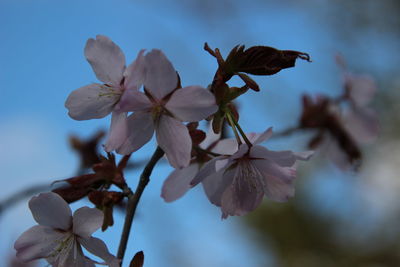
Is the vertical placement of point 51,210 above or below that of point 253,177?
below

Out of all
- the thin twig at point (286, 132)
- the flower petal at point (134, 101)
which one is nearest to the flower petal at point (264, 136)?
the flower petal at point (134, 101)

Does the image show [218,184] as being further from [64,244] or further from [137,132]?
[64,244]

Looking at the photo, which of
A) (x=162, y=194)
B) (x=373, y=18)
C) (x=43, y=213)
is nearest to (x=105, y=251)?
(x=43, y=213)

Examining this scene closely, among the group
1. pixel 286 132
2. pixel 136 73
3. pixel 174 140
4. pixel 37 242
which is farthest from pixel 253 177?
pixel 286 132

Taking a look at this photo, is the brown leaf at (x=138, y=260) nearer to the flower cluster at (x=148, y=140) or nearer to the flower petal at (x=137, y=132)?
the flower cluster at (x=148, y=140)

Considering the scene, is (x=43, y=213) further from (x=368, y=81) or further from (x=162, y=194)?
(x=368, y=81)

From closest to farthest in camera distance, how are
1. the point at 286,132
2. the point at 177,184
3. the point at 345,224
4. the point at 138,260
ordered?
the point at 138,260, the point at 177,184, the point at 286,132, the point at 345,224
